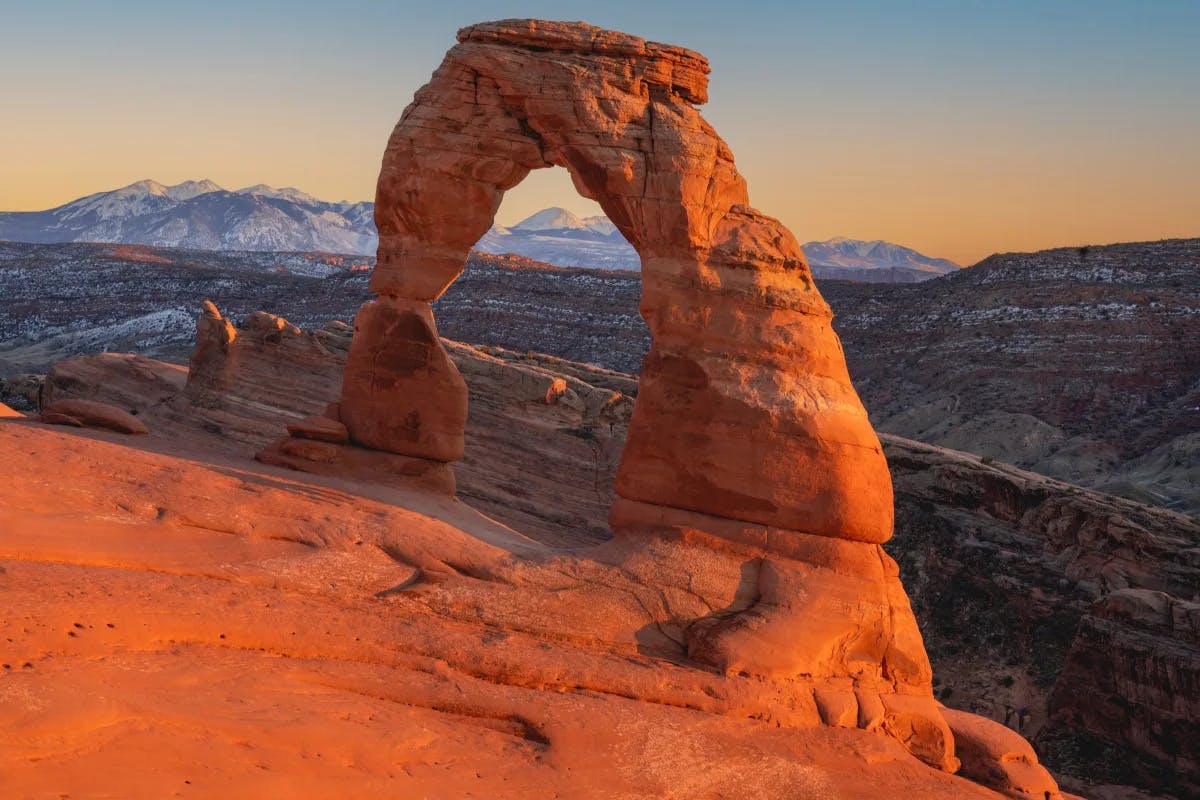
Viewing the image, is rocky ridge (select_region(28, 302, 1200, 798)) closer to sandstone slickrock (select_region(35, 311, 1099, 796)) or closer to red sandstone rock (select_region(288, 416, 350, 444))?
sandstone slickrock (select_region(35, 311, 1099, 796))

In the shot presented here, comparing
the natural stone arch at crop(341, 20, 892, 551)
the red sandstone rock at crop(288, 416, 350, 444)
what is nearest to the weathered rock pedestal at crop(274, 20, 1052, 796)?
the natural stone arch at crop(341, 20, 892, 551)

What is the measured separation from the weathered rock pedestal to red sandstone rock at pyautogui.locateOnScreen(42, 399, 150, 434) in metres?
6.26

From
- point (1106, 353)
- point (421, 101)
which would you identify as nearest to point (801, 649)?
point (421, 101)

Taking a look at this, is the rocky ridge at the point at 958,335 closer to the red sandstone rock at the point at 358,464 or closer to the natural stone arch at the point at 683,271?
the natural stone arch at the point at 683,271

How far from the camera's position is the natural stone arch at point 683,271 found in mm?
13820

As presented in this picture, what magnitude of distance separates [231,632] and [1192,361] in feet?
165

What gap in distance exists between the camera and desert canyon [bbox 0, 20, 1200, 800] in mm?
9297

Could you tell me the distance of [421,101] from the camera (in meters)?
15.9

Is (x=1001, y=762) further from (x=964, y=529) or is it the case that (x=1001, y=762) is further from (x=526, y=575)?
(x=964, y=529)

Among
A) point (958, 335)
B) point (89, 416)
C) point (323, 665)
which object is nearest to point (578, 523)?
point (89, 416)

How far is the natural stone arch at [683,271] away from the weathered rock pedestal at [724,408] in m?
0.02

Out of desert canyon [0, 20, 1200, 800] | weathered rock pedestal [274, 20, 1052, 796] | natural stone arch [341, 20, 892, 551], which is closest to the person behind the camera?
desert canyon [0, 20, 1200, 800]

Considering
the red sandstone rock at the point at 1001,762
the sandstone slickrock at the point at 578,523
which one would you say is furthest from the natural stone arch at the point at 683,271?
the red sandstone rock at the point at 1001,762

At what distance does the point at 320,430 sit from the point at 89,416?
313 centimetres
